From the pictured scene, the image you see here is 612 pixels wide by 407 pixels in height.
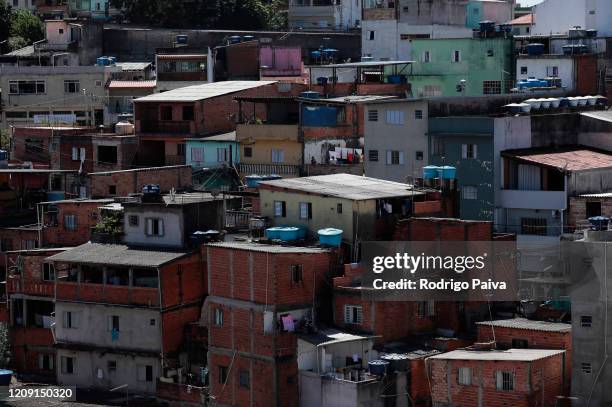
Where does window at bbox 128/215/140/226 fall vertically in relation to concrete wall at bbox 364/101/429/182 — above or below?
below

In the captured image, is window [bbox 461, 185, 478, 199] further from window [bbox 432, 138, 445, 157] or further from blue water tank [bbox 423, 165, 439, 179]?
blue water tank [bbox 423, 165, 439, 179]

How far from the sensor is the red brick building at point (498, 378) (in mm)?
45469

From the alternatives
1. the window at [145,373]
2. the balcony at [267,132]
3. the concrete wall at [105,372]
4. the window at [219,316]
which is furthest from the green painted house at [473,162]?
the concrete wall at [105,372]

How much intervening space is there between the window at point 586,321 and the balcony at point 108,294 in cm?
1293

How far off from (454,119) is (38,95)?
25.6 meters

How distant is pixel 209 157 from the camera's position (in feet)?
226

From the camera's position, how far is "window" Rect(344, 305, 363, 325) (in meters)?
49.0

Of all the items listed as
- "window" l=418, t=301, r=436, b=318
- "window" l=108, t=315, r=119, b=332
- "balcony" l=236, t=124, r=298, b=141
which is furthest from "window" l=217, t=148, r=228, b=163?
"window" l=418, t=301, r=436, b=318

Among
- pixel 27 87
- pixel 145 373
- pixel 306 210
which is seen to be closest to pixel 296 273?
pixel 306 210

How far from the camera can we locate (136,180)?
209 feet

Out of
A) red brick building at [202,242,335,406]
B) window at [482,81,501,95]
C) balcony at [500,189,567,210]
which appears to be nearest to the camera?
red brick building at [202,242,335,406]

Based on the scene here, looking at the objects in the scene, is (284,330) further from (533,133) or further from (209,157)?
(209,157)

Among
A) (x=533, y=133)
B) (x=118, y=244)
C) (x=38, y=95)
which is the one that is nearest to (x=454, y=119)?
(x=533, y=133)

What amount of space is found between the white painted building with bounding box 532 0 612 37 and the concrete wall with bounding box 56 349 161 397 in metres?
26.2
